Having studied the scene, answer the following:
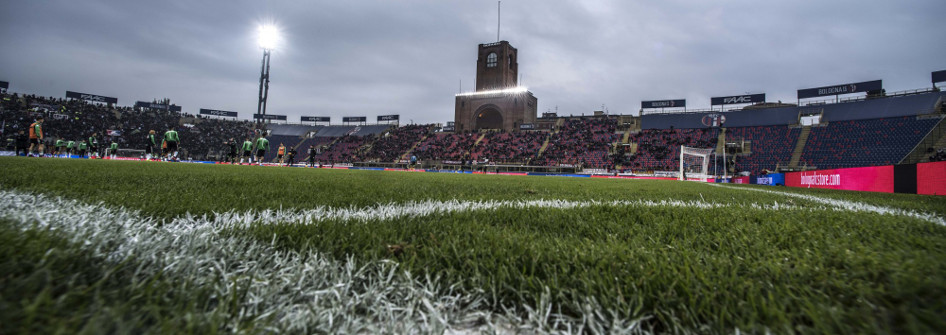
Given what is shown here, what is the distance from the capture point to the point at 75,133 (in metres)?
36.5

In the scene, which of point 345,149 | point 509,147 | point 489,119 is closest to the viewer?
point 509,147

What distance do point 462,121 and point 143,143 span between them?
36.2 meters

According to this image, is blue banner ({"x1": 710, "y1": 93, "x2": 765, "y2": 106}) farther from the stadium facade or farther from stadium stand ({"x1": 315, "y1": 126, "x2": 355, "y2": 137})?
stadium stand ({"x1": 315, "y1": 126, "x2": 355, "y2": 137})

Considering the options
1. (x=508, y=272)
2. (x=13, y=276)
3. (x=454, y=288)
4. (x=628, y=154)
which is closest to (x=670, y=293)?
(x=508, y=272)

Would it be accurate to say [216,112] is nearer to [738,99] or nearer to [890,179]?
[890,179]

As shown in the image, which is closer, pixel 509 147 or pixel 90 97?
pixel 509 147

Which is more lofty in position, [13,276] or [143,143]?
[143,143]

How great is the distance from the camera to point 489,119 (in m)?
48.3

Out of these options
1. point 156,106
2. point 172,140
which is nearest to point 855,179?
point 172,140

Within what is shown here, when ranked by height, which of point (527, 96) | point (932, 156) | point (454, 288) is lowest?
point (454, 288)

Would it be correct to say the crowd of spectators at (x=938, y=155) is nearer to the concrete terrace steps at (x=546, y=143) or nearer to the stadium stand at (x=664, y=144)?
the stadium stand at (x=664, y=144)

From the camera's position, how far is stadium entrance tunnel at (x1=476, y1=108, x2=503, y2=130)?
4716 centimetres

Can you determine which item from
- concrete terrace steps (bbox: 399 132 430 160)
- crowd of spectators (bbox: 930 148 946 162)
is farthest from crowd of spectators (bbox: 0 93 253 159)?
crowd of spectators (bbox: 930 148 946 162)

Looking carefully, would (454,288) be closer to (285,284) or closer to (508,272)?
(508,272)
